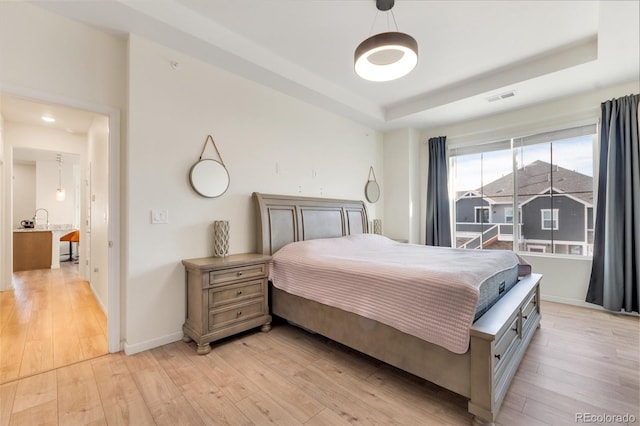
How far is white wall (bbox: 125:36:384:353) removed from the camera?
7.86 feet

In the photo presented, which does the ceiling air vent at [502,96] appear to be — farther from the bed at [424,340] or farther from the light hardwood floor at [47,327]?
the light hardwood floor at [47,327]

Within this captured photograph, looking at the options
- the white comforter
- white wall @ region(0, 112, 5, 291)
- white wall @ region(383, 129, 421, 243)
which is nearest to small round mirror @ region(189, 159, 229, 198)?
the white comforter

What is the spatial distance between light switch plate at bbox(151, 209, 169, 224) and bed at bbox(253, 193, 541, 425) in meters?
0.91

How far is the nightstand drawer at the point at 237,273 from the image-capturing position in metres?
2.44

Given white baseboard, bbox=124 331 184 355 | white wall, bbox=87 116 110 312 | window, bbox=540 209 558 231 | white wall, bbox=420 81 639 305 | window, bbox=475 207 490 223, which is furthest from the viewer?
window, bbox=475 207 490 223

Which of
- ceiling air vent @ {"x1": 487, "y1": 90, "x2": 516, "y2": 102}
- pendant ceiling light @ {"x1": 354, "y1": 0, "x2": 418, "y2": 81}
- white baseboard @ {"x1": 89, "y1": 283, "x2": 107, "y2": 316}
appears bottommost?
white baseboard @ {"x1": 89, "y1": 283, "x2": 107, "y2": 316}

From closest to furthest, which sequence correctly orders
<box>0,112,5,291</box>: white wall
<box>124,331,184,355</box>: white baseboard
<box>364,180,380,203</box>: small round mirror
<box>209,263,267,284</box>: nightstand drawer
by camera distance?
<box>124,331,184,355</box>: white baseboard, <box>209,263,267,284</box>: nightstand drawer, <box>0,112,5,291</box>: white wall, <box>364,180,380,203</box>: small round mirror

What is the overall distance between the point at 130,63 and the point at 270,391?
2.83 meters

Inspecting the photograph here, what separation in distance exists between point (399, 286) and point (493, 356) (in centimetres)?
62

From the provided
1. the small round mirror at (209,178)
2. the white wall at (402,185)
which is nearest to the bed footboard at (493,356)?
the small round mirror at (209,178)

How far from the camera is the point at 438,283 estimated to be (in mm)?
→ 1727

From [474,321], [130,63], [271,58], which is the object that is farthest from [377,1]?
[474,321]

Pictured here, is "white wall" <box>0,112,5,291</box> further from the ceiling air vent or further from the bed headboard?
the ceiling air vent

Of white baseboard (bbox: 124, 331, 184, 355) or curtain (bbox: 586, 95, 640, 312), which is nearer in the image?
white baseboard (bbox: 124, 331, 184, 355)
